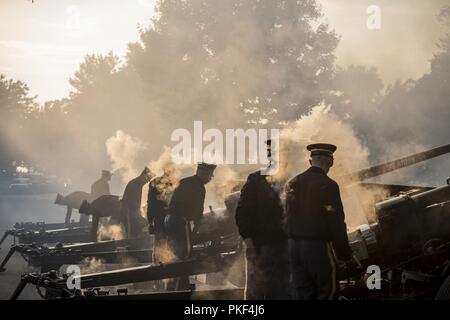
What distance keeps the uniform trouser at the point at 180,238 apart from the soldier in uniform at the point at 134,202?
2964 millimetres

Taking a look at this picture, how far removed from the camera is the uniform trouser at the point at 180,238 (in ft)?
27.4

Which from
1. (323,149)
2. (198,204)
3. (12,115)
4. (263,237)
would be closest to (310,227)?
(323,149)

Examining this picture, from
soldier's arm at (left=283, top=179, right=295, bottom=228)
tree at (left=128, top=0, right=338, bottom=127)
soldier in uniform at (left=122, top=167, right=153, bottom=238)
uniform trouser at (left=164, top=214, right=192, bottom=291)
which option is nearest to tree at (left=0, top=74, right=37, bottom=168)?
tree at (left=128, top=0, right=338, bottom=127)

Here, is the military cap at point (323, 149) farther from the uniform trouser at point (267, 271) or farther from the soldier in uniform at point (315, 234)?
the uniform trouser at point (267, 271)

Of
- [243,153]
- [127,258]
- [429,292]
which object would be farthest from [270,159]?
[243,153]

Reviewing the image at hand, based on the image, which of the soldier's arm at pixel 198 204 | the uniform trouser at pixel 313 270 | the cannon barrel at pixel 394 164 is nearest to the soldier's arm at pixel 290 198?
the uniform trouser at pixel 313 270

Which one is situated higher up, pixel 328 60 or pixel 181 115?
pixel 328 60

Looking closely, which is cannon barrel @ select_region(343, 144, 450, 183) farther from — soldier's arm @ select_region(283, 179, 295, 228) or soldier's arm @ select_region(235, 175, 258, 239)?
soldier's arm @ select_region(283, 179, 295, 228)

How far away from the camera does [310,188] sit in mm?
5367

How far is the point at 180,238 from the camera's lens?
27.7 ft

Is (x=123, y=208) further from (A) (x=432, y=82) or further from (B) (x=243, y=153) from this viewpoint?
(A) (x=432, y=82)

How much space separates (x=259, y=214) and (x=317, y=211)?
3.33 ft

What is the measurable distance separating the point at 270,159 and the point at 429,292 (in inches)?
88.4
